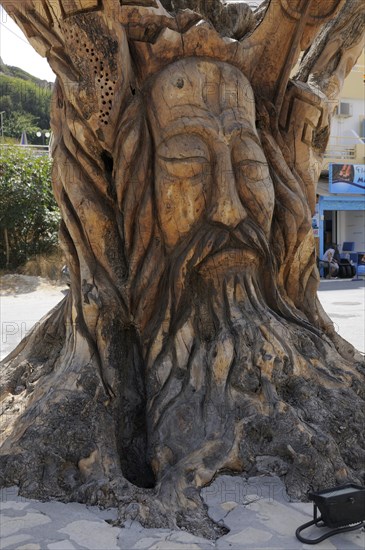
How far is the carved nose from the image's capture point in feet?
8.96

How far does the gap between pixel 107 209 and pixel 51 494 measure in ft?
4.67

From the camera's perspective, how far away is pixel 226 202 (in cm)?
273

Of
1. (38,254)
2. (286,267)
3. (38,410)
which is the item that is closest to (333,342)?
(286,267)

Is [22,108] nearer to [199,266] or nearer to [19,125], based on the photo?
[19,125]

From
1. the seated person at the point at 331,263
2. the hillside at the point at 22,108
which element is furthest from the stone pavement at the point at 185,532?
the hillside at the point at 22,108

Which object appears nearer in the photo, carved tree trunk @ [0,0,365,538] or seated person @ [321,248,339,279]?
carved tree trunk @ [0,0,365,538]

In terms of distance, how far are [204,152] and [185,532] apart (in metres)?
1.71

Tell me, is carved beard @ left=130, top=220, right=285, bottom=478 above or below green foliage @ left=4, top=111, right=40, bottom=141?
below

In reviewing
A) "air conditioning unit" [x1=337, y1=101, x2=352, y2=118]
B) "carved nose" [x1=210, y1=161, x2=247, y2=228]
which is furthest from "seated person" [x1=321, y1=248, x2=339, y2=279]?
"carved nose" [x1=210, y1=161, x2=247, y2=228]

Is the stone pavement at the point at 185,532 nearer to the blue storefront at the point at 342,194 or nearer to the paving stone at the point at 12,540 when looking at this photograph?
the paving stone at the point at 12,540

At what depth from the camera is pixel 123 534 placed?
1.95m

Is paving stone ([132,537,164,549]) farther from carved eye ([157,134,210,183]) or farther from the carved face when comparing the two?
carved eye ([157,134,210,183])

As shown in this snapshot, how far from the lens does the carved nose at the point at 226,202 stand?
273 centimetres

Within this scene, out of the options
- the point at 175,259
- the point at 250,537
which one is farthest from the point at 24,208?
the point at 250,537
